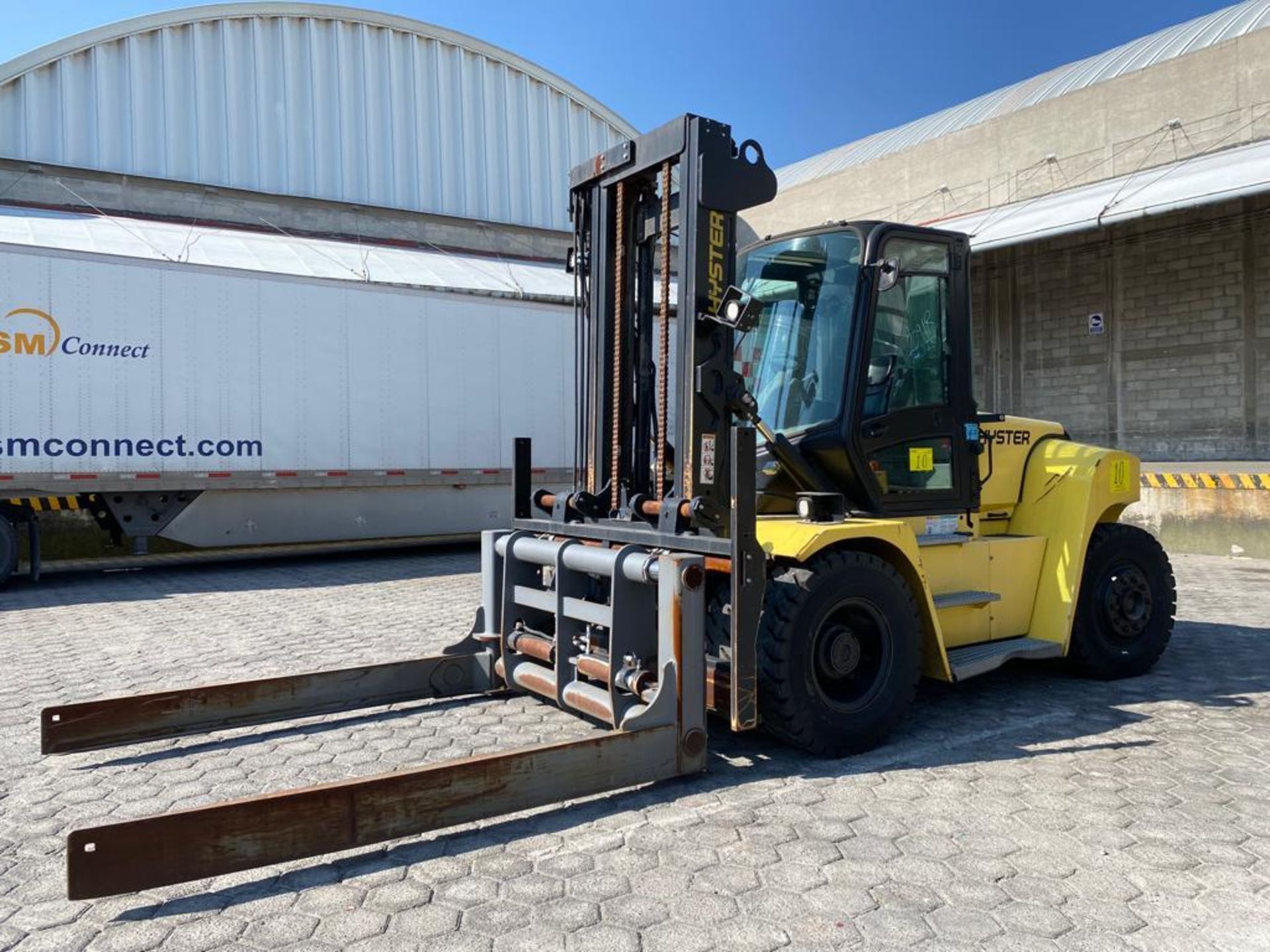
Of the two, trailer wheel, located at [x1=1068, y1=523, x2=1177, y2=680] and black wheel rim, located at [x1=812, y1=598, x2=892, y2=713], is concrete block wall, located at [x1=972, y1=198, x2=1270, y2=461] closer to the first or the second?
trailer wheel, located at [x1=1068, y1=523, x2=1177, y2=680]

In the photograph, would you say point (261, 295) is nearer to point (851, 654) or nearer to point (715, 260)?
point (715, 260)

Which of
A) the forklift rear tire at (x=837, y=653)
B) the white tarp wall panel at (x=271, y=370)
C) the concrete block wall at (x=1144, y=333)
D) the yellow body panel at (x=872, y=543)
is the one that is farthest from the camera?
the concrete block wall at (x=1144, y=333)

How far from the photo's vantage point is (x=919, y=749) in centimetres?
462

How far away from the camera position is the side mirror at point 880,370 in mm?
4984

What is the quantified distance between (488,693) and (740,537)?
2152 mm

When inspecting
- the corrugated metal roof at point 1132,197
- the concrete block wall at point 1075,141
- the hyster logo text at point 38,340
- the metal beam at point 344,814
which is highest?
the concrete block wall at point 1075,141

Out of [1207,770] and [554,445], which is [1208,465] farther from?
[1207,770]

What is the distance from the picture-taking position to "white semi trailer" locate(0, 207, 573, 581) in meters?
10.6

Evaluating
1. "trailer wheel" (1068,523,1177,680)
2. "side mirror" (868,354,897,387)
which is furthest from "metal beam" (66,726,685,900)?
"trailer wheel" (1068,523,1177,680)

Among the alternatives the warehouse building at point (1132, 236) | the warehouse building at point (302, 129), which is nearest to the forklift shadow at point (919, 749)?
the warehouse building at point (1132, 236)

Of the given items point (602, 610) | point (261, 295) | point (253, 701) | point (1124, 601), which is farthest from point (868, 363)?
point (261, 295)

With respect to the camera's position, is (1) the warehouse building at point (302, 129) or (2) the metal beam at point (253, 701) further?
(1) the warehouse building at point (302, 129)

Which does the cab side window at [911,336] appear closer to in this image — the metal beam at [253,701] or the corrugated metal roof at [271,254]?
the metal beam at [253,701]

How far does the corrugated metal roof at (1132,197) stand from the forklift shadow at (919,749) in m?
8.66
